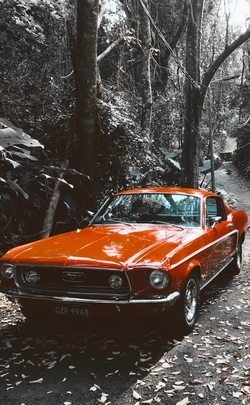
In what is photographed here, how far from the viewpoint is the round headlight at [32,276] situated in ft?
15.1

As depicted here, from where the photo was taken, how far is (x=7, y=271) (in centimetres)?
469

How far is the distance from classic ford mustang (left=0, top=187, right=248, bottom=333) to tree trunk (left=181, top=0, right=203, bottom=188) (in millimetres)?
9166

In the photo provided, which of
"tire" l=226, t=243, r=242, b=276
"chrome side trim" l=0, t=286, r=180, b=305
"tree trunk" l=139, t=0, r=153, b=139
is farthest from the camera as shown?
"tree trunk" l=139, t=0, r=153, b=139

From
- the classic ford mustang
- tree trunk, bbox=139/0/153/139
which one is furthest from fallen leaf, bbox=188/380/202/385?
tree trunk, bbox=139/0/153/139

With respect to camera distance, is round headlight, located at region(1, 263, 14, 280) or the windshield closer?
round headlight, located at region(1, 263, 14, 280)

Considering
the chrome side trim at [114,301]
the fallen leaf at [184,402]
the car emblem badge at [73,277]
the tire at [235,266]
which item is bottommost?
the tire at [235,266]

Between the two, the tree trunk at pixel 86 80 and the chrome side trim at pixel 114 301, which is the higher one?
the tree trunk at pixel 86 80

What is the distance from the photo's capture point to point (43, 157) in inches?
376

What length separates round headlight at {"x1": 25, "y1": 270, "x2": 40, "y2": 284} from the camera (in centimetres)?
461

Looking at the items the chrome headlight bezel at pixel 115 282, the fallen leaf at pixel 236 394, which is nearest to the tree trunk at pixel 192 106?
the chrome headlight bezel at pixel 115 282

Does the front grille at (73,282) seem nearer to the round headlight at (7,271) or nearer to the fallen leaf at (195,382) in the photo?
the round headlight at (7,271)

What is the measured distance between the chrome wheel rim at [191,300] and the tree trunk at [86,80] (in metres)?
5.04

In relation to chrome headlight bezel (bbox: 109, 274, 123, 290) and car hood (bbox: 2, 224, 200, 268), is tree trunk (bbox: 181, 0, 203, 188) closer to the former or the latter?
car hood (bbox: 2, 224, 200, 268)

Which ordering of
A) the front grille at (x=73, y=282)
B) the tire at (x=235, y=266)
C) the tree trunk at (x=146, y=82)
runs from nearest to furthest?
the front grille at (x=73, y=282)
the tire at (x=235, y=266)
the tree trunk at (x=146, y=82)
